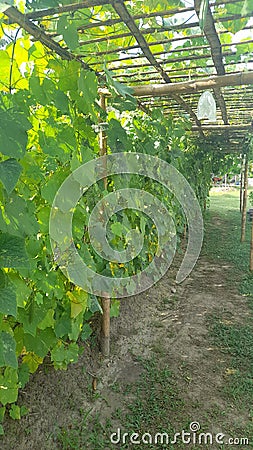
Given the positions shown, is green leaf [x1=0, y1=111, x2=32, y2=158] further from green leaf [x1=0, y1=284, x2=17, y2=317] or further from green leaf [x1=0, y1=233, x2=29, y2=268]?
green leaf [x1=0, y1=284, x2=17, y2=317]

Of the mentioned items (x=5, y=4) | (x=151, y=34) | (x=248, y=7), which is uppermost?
(x=151, y=34)

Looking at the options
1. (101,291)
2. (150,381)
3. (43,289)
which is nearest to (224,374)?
(150,381)

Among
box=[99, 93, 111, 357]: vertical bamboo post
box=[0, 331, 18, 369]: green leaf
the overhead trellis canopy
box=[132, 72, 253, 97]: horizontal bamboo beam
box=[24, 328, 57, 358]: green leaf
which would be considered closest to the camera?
box=[0, 331, 18, 369]: green leaf

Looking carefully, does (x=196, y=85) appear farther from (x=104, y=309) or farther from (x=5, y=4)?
(x=5, y=4)

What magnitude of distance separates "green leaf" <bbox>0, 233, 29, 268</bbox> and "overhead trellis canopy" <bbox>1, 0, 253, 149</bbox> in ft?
2.51

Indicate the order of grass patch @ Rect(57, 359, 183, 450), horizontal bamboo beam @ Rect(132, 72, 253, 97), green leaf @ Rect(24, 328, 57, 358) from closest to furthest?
green leaf @ Rect(24, 328, 57, 358)
grass patch @ Rect(57, 359, 183, 450)
horizontal bamboo beam @ Rect(132, 72, 253, 97)

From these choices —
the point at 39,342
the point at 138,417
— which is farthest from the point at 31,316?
the point at 138,417

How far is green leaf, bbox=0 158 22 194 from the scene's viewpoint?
36.6 inches

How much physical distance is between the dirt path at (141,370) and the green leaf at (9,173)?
1527mm

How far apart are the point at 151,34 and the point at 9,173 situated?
1515mm

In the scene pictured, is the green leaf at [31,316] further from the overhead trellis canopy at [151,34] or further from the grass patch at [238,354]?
the grass patch at [238,354]

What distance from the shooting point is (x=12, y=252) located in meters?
1.05

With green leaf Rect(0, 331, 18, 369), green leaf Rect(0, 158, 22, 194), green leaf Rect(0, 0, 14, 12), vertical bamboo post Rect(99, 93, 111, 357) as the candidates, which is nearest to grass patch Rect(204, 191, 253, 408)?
vertical bamboo post Rect(99, 93, 111, 357)

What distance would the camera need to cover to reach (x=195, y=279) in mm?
5172
